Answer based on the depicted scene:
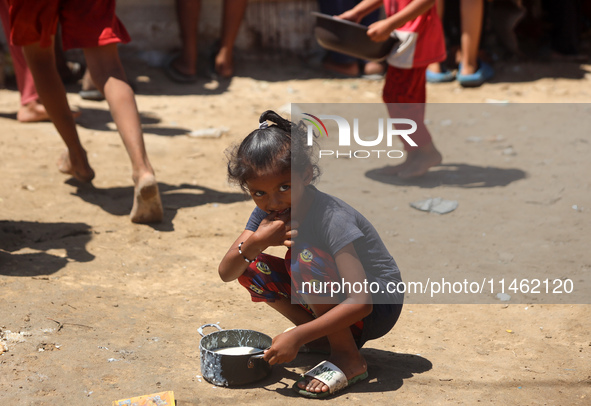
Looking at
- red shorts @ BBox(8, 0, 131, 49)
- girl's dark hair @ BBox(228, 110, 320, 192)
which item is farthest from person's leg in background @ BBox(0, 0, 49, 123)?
girl's dark hair @ BBox(228, 110, 320, 192)

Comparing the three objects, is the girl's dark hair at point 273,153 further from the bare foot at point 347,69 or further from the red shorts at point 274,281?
the bare foot at point 347,69

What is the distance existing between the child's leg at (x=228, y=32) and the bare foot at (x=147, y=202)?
3.20m

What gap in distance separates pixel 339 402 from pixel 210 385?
385mm

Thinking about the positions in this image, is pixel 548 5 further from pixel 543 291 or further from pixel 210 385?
pixel 210 385

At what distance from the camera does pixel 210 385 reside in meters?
2.02

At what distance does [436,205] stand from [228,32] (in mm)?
3307

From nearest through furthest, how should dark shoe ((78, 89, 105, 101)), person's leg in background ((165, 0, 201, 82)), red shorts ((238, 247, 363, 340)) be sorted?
red shorts ((238, 247, 363, 340)) → dark shoe ((78, 89, 105, 101)) → person's leg in background ((165, 0, 201, 82))

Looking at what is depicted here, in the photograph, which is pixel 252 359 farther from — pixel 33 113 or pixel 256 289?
pixel 33 113

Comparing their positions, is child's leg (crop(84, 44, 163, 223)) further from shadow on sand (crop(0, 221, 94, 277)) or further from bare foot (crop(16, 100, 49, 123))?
bare foot (crop(16, 100, 49, 123))

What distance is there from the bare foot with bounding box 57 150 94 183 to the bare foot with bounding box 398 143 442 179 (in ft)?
5.84

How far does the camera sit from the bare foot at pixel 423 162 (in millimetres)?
4031

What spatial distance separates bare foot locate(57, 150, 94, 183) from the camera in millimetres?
3527

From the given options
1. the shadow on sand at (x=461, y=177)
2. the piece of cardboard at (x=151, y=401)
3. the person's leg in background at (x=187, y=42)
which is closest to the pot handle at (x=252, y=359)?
the piece of cardboard at (x=151, y=401)

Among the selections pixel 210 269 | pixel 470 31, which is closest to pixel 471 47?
pixel 470 31
